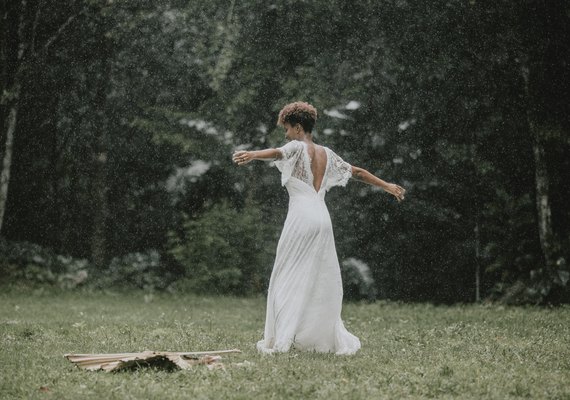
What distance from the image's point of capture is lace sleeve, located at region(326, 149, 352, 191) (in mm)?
8484

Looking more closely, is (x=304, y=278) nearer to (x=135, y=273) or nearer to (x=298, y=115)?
(x=298, y=115)

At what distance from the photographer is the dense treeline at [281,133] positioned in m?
18.2

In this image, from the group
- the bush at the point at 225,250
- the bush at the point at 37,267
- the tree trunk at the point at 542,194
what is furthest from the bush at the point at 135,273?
the tree trunk at the point at 542,194

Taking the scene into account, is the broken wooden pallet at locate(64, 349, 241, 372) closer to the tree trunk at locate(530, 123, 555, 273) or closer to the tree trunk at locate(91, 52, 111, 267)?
the tree trunk at locate(530, 123, 555, 273)

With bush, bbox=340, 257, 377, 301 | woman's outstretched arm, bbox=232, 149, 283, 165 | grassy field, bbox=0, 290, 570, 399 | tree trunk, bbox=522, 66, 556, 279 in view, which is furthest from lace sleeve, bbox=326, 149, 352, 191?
bush, bbox=340, 257, 377, 301

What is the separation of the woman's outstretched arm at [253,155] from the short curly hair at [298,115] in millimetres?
523

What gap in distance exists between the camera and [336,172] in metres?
8.55

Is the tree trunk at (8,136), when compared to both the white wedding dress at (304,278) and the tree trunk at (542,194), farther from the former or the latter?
the white wedding dress at (304,278)

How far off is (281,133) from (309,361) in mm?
13094

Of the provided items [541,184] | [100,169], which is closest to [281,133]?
[541,184]

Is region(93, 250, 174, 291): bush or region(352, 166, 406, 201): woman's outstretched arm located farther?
region(93, 250, 174, 291): bush

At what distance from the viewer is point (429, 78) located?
18.9 metres

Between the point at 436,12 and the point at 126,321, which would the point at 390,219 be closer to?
the point at 436,12

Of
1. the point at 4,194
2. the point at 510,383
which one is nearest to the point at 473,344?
the point at 510,383
